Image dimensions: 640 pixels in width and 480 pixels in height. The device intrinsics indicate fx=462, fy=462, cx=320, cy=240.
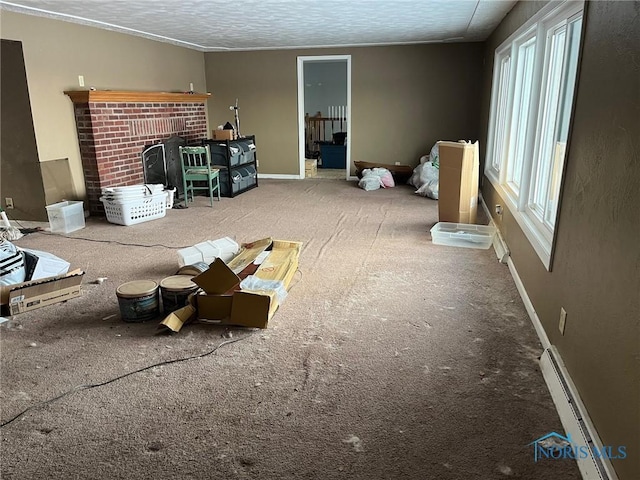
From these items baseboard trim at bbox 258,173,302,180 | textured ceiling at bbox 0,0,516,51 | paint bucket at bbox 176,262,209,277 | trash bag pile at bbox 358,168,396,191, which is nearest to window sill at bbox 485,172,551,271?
textured ceiling at bbox 0,0,516,51

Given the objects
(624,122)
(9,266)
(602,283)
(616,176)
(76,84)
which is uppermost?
(76,84)

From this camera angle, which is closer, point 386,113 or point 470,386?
point 470,386

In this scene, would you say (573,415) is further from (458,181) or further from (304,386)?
(458,181)

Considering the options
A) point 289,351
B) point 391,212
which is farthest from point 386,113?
point 289,351

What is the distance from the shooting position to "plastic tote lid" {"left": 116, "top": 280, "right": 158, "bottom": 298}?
277cm

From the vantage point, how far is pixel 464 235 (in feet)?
14.0

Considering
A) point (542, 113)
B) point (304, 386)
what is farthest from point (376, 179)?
point (304, 386)

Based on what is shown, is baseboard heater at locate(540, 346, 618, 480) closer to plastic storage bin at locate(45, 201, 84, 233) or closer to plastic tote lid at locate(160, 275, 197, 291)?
plastic tote lid at locate(160, 275, 197, 291)

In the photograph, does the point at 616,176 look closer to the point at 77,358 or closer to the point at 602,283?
the point at 602,283

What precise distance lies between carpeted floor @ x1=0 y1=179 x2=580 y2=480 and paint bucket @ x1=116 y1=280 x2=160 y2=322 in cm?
7

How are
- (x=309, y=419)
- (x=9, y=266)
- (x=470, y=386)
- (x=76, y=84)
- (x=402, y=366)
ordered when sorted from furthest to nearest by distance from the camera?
(x=76, y=84)
(x=9, y=266)
(x=402, y=366)
(x=470, y=386)
(x=309, y=419)

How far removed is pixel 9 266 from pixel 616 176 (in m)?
3.45

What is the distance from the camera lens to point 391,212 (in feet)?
18.5

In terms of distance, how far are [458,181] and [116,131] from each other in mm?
4048
